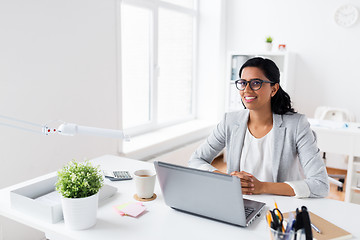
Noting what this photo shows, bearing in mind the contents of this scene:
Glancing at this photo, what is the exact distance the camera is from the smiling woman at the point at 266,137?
5.32 ft

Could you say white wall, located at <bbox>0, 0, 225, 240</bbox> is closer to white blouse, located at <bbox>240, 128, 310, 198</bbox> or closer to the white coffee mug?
the white coffee mug

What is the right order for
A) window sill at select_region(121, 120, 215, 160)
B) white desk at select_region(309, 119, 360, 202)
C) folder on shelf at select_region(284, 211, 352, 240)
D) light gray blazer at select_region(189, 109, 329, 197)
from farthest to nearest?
window sill at select_region(121, 120, 215, 160)
white desk at select_region(309, 119, 360, 202)
light gray blazer at select_region(189, 109, 329, 197)
folder on shelf at select_region(284, 211, 352, 240)

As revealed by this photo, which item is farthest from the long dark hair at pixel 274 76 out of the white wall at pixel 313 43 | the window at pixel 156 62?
the white wall at pixel 313 43

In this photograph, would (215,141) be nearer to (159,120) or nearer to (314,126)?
(314,126)

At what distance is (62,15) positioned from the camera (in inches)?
89.4

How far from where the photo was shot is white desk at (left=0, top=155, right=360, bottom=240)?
1.06m

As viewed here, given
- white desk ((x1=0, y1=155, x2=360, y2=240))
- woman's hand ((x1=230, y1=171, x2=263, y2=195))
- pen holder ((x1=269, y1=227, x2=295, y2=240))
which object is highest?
pen holder ((x1=269, y1=227, x2=295, y2=240))

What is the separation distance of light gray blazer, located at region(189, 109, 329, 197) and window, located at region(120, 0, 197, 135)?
1.66 meters

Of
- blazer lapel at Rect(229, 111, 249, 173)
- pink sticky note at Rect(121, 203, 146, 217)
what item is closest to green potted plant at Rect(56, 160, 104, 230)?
pink sticky note at Rect(121, 203, 146, 217)

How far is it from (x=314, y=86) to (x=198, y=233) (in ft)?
11.5

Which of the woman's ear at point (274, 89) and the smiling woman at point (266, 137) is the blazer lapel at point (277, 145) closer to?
the smiling woman at point (266, 137)

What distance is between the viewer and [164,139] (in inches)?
134

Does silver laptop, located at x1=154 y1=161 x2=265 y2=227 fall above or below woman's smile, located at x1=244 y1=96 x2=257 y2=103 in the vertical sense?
below

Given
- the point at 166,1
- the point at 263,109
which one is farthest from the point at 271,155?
the point at 166,1
